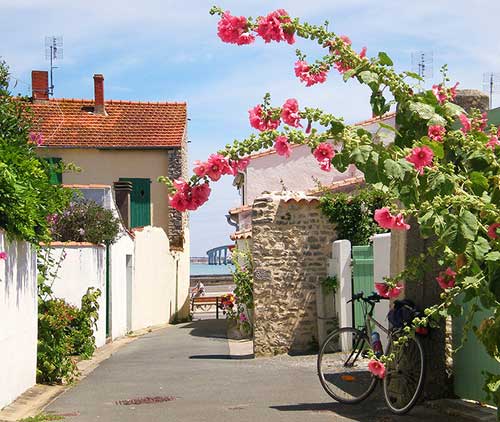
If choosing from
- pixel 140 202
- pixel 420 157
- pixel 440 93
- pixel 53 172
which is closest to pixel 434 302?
pixel 440 93

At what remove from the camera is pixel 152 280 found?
29812 mm

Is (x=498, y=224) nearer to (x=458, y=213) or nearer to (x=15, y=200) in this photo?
(x=458, y=213)

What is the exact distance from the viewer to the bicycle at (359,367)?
911 cm

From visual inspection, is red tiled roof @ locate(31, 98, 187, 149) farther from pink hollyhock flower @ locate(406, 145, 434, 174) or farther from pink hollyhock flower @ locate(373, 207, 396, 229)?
pink hollyhock flower @ locate(406, 145, 434, 174)

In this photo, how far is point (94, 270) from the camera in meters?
18.7

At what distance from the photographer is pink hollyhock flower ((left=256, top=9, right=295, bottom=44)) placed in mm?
5367

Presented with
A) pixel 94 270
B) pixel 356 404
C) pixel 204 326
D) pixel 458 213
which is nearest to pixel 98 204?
pixel 94 270

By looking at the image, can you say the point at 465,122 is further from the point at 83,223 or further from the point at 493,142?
the point at 83,223

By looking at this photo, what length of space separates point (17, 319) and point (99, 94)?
87.5 feet

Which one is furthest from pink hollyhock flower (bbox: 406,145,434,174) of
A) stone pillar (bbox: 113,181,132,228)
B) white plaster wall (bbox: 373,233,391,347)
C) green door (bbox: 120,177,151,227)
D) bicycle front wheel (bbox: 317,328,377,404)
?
green door (bbox: 120,177,151,227)

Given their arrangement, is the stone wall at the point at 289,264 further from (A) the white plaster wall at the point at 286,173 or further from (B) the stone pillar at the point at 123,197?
(A) the white plaster wall at the point at 286,173

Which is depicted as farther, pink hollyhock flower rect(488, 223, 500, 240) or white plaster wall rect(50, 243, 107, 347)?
white plaster wall rect(50, 243, 107, 347)

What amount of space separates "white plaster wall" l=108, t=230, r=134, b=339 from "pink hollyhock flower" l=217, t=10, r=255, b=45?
16.0 metres

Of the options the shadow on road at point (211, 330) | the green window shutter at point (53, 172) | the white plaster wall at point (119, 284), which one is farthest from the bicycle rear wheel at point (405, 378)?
the shadow on road at point (211, 330)
